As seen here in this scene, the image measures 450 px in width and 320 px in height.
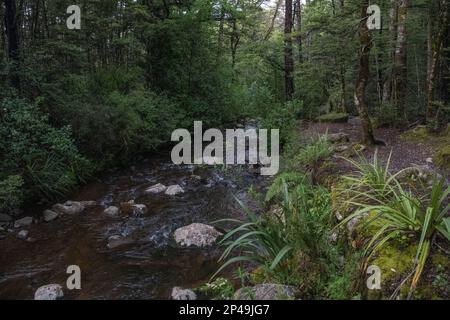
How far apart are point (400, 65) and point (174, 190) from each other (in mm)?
6452

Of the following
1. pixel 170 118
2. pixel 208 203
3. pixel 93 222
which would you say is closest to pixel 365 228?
pixel 208 203

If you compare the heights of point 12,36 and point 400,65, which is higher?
point 12,36

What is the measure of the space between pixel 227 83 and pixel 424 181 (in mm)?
11828

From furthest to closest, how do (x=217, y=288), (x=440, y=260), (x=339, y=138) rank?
1. (x=339, y=138)
2. (x=217, y=288)
3. (x=440, y=260)

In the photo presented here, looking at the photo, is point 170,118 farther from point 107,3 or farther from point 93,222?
point 93,222

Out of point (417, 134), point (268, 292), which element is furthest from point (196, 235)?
point (417, 134)

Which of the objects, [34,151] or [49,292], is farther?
[34,151]

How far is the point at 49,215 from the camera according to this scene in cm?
691

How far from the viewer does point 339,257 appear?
3.96 metres

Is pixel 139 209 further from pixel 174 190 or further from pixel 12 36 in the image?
pixel 12 36

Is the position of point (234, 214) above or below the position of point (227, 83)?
below

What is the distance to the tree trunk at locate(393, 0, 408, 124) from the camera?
863cm

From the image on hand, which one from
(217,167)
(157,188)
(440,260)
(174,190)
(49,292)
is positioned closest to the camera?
(440,260)

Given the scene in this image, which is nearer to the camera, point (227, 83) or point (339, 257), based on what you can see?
point (339, 257)
